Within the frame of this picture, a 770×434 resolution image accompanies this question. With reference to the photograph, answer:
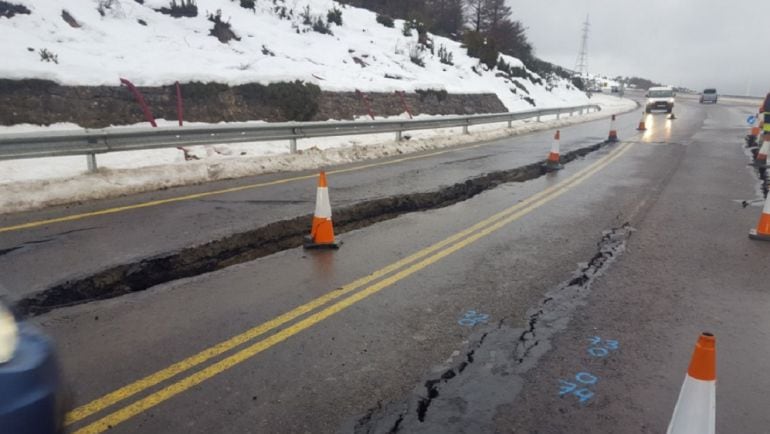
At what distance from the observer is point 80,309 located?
4.50m

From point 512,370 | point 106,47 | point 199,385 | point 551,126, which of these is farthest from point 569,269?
point 551,126

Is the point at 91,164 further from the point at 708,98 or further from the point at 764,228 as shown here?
the point at 708,98

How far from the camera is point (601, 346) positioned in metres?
3.99

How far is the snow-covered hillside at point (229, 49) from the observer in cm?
1497

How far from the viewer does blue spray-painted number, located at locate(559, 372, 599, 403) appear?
10.9ft

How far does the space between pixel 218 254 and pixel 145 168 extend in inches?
190

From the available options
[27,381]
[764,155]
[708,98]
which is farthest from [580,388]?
[708,98]

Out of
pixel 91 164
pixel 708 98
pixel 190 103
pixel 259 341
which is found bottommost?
pixel 259 341

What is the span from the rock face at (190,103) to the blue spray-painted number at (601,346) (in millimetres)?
12720

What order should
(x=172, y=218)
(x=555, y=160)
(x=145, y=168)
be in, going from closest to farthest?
(x=172, y=218) → (x=145, y=168) → (x=555, y=160)

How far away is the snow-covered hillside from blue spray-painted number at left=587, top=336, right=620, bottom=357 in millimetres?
13513

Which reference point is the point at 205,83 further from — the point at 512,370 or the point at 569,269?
the point at 512,370

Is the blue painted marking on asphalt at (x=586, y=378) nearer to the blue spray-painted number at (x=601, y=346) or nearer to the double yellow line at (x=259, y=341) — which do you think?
the blue spray-painted number at (x=601, y=346)

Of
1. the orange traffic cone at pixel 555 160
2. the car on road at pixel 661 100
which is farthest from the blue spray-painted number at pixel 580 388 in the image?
the car on road at pixel 661 100
